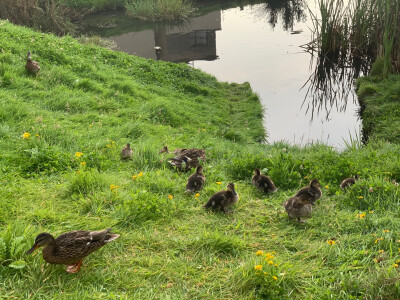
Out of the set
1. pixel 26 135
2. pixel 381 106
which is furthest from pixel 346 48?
pixel 26 135

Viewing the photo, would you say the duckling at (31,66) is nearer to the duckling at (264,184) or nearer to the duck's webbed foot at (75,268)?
the duckling at (264,184)

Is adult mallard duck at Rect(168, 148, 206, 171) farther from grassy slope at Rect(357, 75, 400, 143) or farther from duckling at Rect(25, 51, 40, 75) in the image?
grassy slope at Rect(357, 75, 400, 143)

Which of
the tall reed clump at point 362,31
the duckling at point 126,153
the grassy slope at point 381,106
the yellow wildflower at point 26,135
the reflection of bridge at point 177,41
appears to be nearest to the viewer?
the yellow wildflower at point 26,135

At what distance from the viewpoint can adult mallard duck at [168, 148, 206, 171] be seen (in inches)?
288

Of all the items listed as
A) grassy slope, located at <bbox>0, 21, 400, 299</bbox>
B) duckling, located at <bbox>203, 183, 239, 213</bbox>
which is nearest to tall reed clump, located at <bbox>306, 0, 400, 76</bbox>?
grassy slope, located at <bbox>0, 21, 400, 299</bbox>

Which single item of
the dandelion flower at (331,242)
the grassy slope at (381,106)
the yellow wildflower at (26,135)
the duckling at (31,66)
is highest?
the duckling at (31,66)

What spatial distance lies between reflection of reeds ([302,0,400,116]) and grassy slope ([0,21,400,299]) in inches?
254

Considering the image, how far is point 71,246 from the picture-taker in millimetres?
4125

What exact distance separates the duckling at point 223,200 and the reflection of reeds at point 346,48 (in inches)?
434

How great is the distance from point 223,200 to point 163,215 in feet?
2.92

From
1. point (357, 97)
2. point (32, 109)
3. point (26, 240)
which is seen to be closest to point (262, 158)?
point (26, 240)

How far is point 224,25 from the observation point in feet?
95.2

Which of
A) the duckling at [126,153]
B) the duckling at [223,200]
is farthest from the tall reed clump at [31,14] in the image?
the duckling at [223,200]

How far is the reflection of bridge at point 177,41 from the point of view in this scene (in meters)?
22.8
